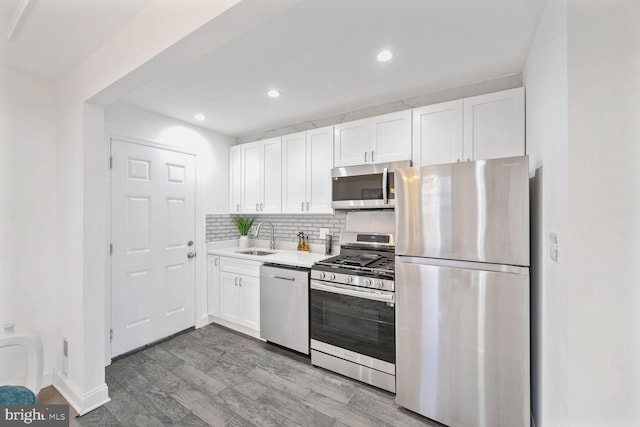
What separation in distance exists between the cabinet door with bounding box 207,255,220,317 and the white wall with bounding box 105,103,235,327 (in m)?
0.05

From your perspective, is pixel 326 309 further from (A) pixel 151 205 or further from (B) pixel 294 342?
(A) pixel 151 205

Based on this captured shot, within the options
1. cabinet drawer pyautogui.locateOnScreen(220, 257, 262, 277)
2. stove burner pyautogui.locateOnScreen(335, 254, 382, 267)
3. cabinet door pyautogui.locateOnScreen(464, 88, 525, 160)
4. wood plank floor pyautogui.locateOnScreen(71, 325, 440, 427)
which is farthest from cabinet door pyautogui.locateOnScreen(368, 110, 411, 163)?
wood plank floor pyautogui.locateOnScreen(71, 325, 440, 427)

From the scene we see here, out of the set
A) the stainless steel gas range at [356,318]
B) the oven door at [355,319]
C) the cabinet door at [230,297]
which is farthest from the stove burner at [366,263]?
the cabinet door at [230,297]

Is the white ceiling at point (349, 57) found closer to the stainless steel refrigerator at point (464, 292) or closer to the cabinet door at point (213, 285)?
the stainless steel refrigerator at point (464, 292)

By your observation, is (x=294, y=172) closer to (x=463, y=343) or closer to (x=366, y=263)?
(x=366, y=263)

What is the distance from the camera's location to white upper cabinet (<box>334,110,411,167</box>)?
2.41 meters

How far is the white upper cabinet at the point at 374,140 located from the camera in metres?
2.41

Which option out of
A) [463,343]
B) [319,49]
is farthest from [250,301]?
[319,49]

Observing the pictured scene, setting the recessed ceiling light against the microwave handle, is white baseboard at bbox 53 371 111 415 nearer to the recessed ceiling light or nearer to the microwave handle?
the microwave handle

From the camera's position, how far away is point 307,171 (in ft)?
9.84

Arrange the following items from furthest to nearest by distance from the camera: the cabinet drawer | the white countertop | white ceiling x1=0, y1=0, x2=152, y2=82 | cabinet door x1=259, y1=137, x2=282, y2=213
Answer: cabinet door x1=259, y1=137, x2=282, y2=213 < the cabinet drawer < the white countertop < white ceiling x1=0, y1=0, x2=152, y2=82

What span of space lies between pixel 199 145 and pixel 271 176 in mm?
1011

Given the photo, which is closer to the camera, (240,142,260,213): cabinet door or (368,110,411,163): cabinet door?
(368,110,411,163): cabinet door

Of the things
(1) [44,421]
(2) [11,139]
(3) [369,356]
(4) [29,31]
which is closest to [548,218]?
(3) [369,356]
